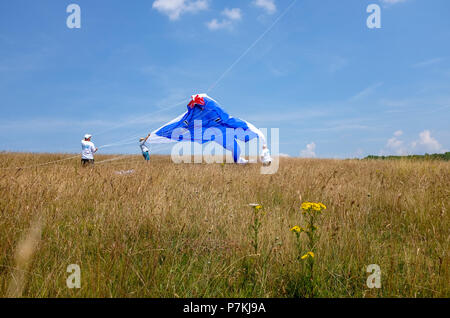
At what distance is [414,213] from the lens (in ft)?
12.2

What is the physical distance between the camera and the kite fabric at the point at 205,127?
13875 mm

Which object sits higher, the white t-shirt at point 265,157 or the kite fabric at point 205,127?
the kite fabric at point 205,127

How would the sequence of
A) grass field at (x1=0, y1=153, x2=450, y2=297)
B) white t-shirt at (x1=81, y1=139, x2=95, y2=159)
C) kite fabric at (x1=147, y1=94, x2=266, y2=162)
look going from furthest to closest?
kite fabric at (x1=147, y1=94, x2=266, y2=162), white t-shirt at (x1=81, y1=139, x2=95, y2=159), grass field at (x1=0, y1=153, x2=450, y2=297)

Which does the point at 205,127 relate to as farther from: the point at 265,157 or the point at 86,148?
the point at 86,148

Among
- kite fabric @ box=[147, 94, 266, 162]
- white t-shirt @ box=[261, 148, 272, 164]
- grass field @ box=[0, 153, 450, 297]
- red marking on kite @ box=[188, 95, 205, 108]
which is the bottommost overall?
grass field @ box=[0, 153, 450, 297]

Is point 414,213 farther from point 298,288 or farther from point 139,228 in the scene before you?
point 139,228

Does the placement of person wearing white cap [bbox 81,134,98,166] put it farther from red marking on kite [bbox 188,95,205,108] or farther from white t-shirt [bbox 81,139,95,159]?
red marking on kite [bbox 188,95,205,108]

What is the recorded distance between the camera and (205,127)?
1462cm

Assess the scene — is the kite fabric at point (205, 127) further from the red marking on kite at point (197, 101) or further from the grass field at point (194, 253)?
the grass field at point (194, 253)

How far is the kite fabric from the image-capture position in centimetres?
1388

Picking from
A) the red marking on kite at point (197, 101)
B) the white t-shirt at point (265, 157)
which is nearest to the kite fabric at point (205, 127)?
the red marking on kite at point (197, 101)

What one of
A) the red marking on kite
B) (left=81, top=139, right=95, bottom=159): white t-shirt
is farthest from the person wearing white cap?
→ the red marking on kite

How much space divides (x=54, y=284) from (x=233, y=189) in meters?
3.90
